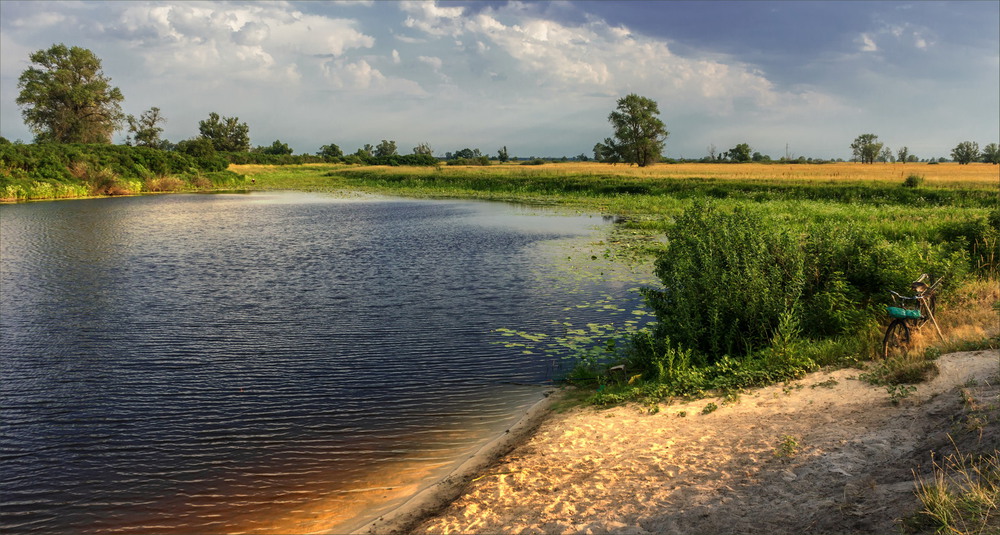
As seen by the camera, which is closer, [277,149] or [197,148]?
[197,148]

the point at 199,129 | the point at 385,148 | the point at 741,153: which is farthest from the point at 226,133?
the point at 741,153

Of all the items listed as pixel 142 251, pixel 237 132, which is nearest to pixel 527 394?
pixel 142 251

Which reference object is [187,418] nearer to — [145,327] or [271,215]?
[145,327]

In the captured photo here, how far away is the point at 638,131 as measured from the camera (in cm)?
11250

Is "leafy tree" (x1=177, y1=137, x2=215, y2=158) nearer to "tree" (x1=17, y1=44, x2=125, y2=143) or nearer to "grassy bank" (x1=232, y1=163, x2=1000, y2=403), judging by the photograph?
"tree" (x1=17, y1=44, x2=125, y2=143)

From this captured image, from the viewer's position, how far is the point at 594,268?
835 inches

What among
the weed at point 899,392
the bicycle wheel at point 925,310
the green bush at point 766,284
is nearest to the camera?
the weed at point 899,392

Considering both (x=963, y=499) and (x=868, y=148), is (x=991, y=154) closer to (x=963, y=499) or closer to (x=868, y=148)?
(x=868, y=148)

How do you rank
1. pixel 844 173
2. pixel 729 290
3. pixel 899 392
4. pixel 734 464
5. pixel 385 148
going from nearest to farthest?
pixel 734 464, pixel 899 392, pixel 729 290, pixel 844 173, pixel 385 148

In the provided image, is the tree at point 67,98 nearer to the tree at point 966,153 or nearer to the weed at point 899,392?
the weed at point 899,392

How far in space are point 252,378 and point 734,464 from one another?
8.32 m

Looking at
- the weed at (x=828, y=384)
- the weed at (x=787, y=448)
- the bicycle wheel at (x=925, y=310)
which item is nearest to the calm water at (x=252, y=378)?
the weed at (x=787, y=448)

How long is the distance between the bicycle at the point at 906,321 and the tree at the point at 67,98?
3986 inches

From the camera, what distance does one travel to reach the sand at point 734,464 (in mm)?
5480
